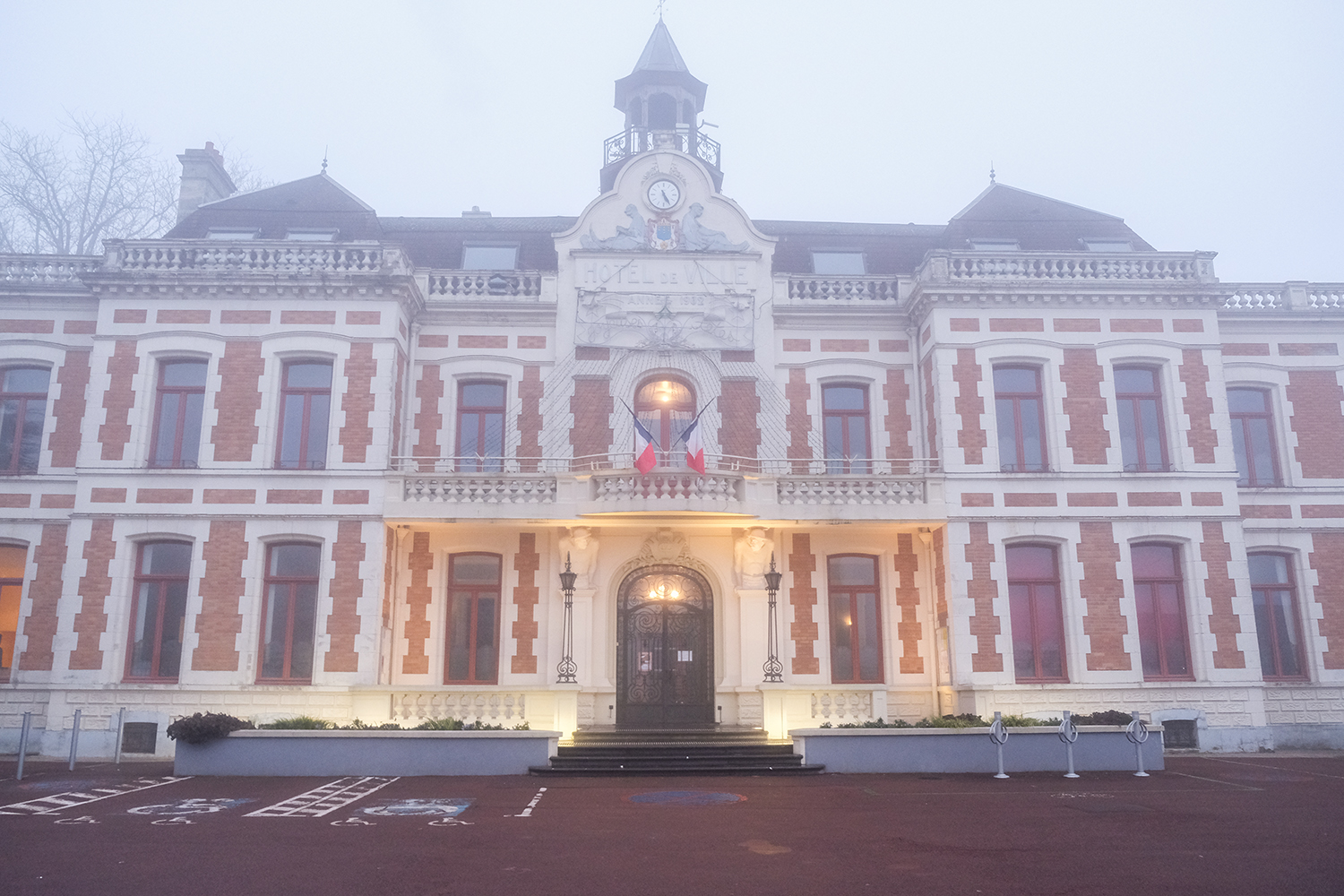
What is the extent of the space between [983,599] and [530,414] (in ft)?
29.6

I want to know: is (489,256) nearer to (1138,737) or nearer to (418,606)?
(418,606)

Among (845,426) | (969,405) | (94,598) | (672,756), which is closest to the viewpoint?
(672,756)

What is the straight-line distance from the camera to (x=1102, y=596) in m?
17.1

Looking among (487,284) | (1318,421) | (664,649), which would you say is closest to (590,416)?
(487,284)

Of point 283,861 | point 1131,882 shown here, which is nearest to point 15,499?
point 283,861

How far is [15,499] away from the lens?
58.3ft

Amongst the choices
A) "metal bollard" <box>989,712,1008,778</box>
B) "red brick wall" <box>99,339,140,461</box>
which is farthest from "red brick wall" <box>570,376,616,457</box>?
"metal bollard" <box>989,712,1008,778</box>

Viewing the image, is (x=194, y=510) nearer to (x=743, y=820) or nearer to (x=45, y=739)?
(x=45, y=739)

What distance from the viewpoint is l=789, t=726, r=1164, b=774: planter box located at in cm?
1423

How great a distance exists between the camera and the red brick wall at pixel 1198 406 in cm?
1778

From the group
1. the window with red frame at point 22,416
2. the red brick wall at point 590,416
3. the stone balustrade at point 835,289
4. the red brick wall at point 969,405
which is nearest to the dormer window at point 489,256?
the red brick wall at point 590,416

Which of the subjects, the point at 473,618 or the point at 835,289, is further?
the point at 835,289

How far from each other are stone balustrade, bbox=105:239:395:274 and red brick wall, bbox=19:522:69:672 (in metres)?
5.13

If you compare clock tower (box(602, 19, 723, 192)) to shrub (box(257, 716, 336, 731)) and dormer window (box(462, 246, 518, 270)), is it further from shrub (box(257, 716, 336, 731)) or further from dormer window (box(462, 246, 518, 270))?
shrub (box(257, 716, 336, 731))
